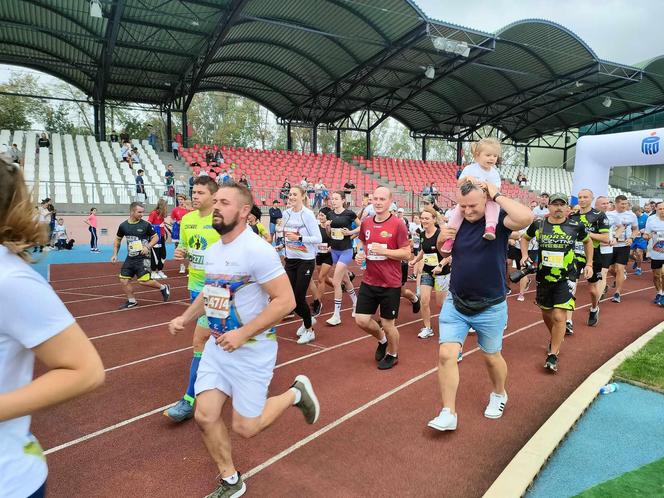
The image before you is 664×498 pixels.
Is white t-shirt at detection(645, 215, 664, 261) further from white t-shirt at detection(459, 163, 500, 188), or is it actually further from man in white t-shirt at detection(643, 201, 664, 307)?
white t-shirt at detection(459, 163, 500, 188)

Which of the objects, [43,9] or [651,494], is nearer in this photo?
[651,494]

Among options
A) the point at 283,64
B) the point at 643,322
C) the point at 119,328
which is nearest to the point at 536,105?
the point at 283,64

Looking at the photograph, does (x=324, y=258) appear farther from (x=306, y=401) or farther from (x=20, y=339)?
(x=20, y=339)

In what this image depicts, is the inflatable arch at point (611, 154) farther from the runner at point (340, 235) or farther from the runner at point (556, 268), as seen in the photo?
the runner at point (340, 235)

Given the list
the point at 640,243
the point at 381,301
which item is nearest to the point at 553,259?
the point at 381,301

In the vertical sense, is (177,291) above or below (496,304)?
below

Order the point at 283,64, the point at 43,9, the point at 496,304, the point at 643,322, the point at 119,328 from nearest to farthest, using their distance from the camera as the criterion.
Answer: the point at 496,304 → the point at 119,328 → the point at 643,322 → the point at 43,9 → the point at 283,64

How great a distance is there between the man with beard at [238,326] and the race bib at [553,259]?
3989 millimetres

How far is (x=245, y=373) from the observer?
2.84m

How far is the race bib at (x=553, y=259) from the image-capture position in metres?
5.54

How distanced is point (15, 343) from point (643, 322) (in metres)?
9.38

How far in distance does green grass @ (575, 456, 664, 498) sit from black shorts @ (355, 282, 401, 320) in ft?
8.89

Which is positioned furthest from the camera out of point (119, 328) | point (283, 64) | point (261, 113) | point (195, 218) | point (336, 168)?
point (261, 113)

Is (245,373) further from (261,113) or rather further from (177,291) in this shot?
(261,113)
